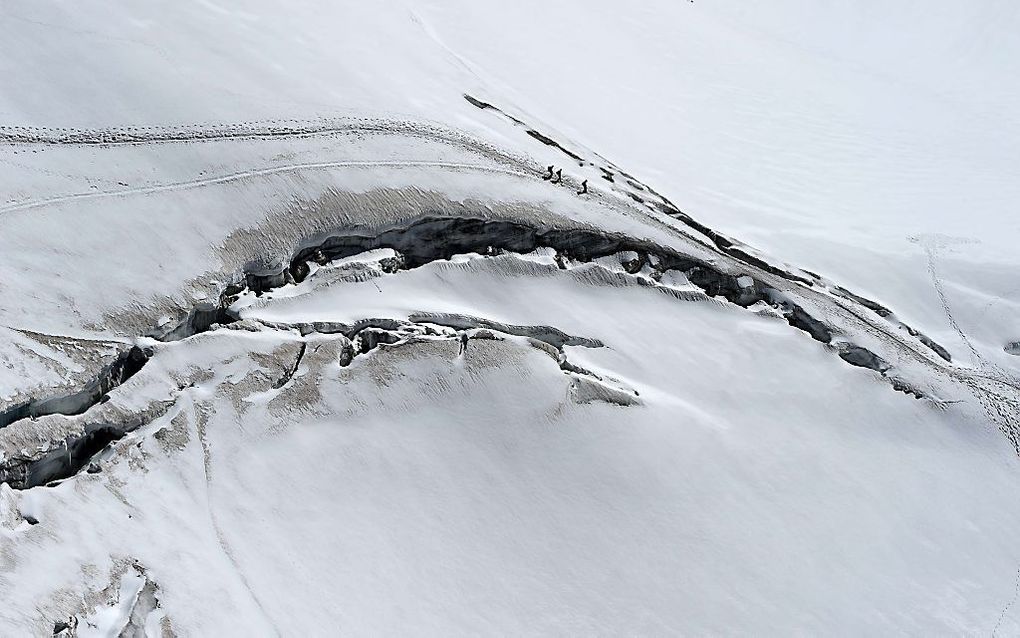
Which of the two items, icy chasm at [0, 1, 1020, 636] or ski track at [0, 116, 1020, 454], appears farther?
ski track at [0, 116, 1020, 454]

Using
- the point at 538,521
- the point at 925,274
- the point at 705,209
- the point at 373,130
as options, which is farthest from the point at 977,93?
the point at 538,521

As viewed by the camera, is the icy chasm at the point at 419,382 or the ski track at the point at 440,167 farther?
the ski track at the point at 440,167

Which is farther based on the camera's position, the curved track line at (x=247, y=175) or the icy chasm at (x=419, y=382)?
the curved track line at (x=247, y=175)

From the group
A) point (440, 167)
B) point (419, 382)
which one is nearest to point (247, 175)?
point (440, 167)

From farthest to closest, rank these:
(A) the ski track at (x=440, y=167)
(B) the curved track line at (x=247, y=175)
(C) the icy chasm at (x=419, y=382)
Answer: (A) the ski track at (x=440, y=167), (B) the curved track line at (x=247, y=175), (C) the icy chasm at (x=419, y=382)

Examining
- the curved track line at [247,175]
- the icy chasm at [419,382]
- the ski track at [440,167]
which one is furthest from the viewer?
the ski track at [440,167]

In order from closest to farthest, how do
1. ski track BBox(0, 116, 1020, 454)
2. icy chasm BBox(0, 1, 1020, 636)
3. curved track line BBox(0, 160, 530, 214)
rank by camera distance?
icy chasm BBox(0, 1, 1020, 636), curved track line BBox(0, 160, 530, 214), ski track BBox(0, 116, 1020, 454)

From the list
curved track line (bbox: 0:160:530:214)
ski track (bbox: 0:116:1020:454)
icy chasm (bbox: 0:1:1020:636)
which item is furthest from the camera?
ski track (bbox: 0:116:1020:454)

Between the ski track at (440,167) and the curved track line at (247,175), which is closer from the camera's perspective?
the curved track line at (247,175)

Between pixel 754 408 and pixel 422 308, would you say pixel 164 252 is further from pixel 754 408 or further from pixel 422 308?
pixel 754 408
